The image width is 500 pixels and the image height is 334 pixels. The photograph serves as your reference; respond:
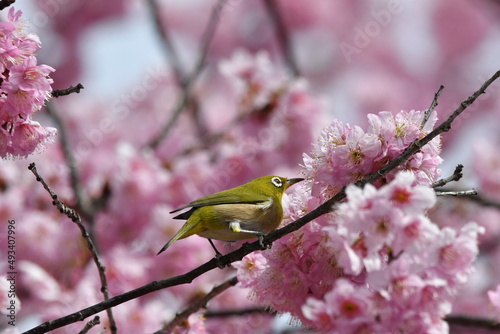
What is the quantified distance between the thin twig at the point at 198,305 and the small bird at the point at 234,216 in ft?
0.75

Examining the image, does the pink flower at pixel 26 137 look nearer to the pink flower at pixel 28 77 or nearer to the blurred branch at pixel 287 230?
the pink flower at pixel 28 77

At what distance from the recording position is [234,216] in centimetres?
224

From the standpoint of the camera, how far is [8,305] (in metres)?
2.24

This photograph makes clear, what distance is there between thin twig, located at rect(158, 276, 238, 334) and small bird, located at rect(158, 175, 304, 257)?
0.23m

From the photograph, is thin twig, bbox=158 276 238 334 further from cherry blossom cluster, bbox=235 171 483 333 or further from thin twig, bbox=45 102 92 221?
thin twig, bbox=45 102 92 221

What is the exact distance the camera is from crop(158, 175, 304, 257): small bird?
87.4 inches

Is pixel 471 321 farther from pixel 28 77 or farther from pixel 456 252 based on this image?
pixel 28 77

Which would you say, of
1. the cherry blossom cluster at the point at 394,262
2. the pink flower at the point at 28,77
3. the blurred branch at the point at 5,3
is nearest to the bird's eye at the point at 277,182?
the cherry blossom cluster at the point at 394,262

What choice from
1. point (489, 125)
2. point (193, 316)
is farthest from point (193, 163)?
point (489, 125)

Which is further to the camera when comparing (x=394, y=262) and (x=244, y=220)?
(x=244, y=220)

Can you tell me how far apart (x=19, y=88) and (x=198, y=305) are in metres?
1.04

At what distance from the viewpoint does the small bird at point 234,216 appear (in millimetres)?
2221
